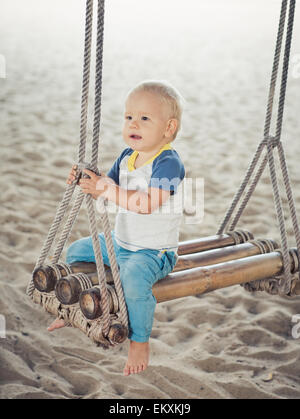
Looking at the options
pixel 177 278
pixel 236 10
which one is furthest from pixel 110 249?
pixel 236 10

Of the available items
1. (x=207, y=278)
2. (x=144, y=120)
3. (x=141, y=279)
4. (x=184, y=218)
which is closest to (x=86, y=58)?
(x=144, y=120)

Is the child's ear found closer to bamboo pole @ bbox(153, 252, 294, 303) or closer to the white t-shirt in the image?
the white t-shirt

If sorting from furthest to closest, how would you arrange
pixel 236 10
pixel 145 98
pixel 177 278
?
pixel 236 10 → pixel 177 278 → pixel 145 98

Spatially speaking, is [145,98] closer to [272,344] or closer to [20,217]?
[272,344]

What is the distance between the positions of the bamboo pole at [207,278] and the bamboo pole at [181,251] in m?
0.15

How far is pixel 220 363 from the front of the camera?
6.98 ft

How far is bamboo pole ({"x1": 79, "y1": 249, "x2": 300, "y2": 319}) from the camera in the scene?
154cm

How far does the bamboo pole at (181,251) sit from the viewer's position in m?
1.64

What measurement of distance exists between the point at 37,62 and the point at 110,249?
21.2 ft

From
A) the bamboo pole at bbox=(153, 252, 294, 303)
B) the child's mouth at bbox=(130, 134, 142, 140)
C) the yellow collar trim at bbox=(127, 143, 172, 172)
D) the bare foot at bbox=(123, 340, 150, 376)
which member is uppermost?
the child's mouth at bbox=(130, 134, 142, 140)

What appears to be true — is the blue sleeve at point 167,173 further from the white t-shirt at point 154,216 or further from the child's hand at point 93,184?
the child's hand at point 93,184

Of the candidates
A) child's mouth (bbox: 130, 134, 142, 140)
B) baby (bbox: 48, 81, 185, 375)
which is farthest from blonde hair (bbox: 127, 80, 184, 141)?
child's mouth (bbox: 130, 134, 142, 140)

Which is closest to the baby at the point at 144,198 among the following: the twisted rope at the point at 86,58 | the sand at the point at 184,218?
the twisted rope at the point at 86,58

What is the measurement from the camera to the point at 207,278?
1.81 metres
